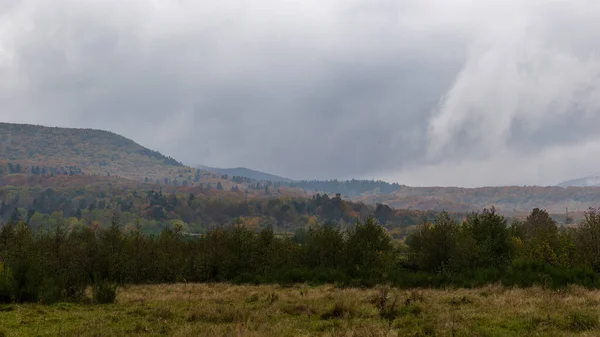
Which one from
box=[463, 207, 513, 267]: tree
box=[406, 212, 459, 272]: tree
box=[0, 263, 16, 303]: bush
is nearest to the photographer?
box=[0, 263, 16, 303]: bush

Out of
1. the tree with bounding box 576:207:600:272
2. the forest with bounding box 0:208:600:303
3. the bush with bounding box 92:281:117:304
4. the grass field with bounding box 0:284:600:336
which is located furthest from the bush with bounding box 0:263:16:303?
the tree with bounding box 576:207:600:272

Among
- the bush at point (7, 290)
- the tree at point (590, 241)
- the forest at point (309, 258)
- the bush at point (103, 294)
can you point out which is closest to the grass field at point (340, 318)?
the bush at point (103, 294)

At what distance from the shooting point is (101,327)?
1905cm

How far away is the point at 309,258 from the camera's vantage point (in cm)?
6931

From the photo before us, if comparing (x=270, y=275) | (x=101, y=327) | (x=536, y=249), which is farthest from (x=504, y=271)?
(x=101, y=327)

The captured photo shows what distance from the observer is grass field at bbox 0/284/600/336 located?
669 inches

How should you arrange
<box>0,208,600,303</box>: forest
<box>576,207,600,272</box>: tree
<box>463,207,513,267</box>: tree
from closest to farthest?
<box>0,208,600,303</box>: forest → <box>576,207,600,272</box>: tree → <box>463,207,513,267</box>: tree

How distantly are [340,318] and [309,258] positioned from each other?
161 ft

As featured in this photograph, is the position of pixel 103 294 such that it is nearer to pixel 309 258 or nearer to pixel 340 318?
pixel 340 318

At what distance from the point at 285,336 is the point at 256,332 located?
1139 mm

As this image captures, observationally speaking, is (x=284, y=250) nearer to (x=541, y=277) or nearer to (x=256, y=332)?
(x=541, y=277)

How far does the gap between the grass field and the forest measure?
23.8ft

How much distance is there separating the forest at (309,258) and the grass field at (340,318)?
7267 millimetres

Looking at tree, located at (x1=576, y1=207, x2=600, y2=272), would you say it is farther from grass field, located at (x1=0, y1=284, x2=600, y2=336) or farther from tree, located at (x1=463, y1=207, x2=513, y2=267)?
grass field, located at (x1=0, y1=284, x2=600, y2=336)
